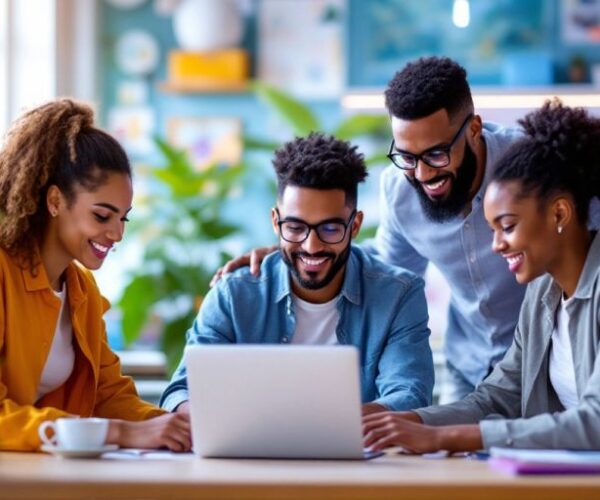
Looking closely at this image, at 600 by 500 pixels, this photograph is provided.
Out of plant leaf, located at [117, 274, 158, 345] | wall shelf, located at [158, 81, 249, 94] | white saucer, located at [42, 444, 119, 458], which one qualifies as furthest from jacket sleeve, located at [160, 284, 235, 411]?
wall shelf, located at [158, 81, 249, 94]

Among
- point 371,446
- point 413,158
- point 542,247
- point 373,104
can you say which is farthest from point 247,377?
point 373,104

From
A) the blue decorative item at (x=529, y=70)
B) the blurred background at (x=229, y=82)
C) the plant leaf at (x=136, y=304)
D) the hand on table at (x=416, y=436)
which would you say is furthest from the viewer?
the blue decorative item at (x=529, y=70)

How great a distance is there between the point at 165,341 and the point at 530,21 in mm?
2244

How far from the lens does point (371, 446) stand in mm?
2307

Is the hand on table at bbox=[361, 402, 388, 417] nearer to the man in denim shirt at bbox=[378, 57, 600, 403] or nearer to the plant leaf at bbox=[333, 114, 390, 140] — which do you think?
the man in denim shirt at bbox=[378, 57, 600, 403]

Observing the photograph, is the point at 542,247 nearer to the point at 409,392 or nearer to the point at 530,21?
the point at 409,392

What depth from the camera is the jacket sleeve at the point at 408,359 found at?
2707mm

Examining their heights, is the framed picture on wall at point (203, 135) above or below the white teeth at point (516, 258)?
above

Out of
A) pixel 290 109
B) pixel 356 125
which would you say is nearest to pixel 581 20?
pixel 356 125

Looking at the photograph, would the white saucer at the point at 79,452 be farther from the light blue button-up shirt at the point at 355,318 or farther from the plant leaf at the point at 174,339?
the plant leaf at the point at 174,339

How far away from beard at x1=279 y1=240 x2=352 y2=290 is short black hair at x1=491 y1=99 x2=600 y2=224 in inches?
17.5

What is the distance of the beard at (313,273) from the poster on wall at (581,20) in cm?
318

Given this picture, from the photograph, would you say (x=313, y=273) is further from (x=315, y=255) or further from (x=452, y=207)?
(x=452, y=207)

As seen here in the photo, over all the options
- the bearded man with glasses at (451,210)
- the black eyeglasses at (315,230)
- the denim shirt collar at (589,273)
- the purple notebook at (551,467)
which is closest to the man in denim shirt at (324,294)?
the black eyeglasses at (315,230)
